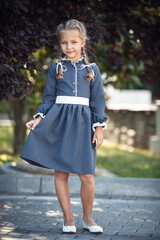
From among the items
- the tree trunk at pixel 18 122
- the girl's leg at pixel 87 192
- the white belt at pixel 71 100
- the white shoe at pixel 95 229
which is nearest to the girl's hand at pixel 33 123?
the white belt at pixel 71 100

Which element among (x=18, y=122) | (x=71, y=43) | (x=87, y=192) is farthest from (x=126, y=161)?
(x=71, y=43)

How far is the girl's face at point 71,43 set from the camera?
382cm

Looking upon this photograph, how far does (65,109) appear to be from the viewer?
3803mm

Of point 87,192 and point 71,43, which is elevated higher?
point 71,43

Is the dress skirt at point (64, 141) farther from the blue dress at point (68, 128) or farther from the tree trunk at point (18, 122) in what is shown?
the tree trunk at point (18, 122)

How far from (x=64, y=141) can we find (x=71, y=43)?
2.98ft

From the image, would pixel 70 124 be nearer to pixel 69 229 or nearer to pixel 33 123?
pixel 33 123

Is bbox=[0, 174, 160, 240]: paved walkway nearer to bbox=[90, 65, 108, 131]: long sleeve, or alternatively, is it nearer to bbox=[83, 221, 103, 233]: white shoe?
bbox=[83, 221, 103, 233]: white shoe

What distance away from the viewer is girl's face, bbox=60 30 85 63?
382 cm

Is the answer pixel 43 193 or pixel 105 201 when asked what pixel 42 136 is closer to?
pixel 105 201

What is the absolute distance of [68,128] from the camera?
12.3 feet

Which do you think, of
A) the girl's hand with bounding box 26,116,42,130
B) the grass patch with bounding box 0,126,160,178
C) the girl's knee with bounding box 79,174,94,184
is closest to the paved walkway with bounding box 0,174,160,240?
the girl's knee with bounding box 79,174,94,184

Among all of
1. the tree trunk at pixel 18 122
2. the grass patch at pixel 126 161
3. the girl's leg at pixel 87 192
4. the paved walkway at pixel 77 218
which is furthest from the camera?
the tree trunk at pixel 18 122

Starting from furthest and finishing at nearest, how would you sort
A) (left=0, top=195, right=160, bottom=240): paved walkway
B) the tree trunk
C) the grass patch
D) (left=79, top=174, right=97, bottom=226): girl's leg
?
1. the tree trunk
2. the grass patch
3. (left=79, top=174, right=97, bottom=226): girl's leg
4. (left=0, top=195, right=160, bottom=240): paved walkway
